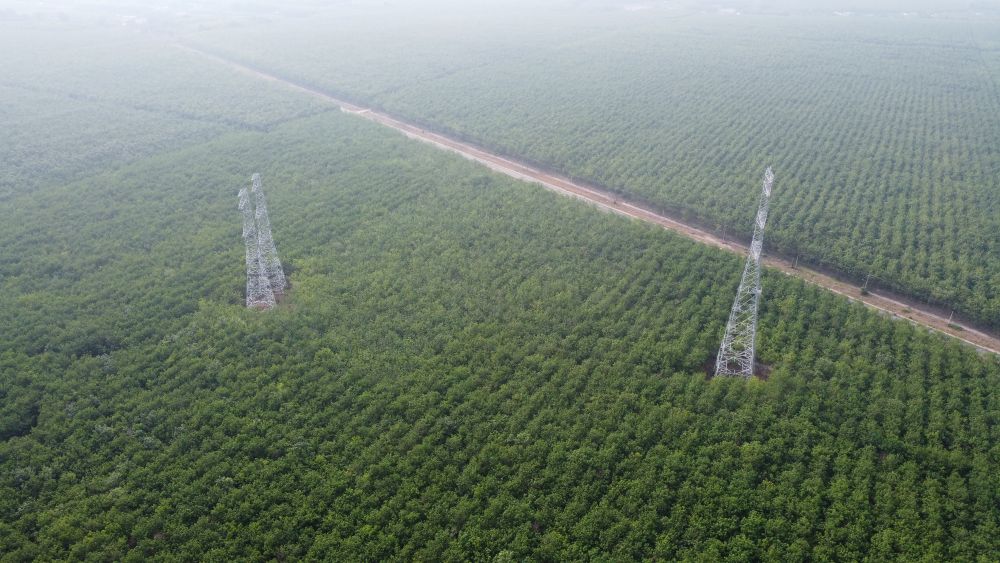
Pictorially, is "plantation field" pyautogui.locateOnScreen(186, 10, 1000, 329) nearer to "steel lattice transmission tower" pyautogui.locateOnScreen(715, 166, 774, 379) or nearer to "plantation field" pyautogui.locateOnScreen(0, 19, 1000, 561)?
"plantation field" pyautogui.locateOnScreen(0, 19, 1000, 561)

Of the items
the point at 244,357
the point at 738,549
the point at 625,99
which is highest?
the point at 625,99

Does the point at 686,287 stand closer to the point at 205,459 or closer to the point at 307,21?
the point at 205,459

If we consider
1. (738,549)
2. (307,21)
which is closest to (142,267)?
(738,549)

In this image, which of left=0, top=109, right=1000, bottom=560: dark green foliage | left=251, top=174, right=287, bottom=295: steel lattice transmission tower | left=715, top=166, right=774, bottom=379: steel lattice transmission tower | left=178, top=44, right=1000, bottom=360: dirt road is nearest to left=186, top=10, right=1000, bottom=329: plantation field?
left=178, top=44, right=1000, bottom=360: dirt road

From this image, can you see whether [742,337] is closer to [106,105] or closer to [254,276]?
[254,276]

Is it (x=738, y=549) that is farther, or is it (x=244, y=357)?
(x=244, y=357)

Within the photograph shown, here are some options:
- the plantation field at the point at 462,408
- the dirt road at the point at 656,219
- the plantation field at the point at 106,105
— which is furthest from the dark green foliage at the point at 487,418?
the plantation field at the point at 106,105

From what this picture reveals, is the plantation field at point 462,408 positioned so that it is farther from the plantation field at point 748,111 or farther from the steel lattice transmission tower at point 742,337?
the plantation field at point 748,111
